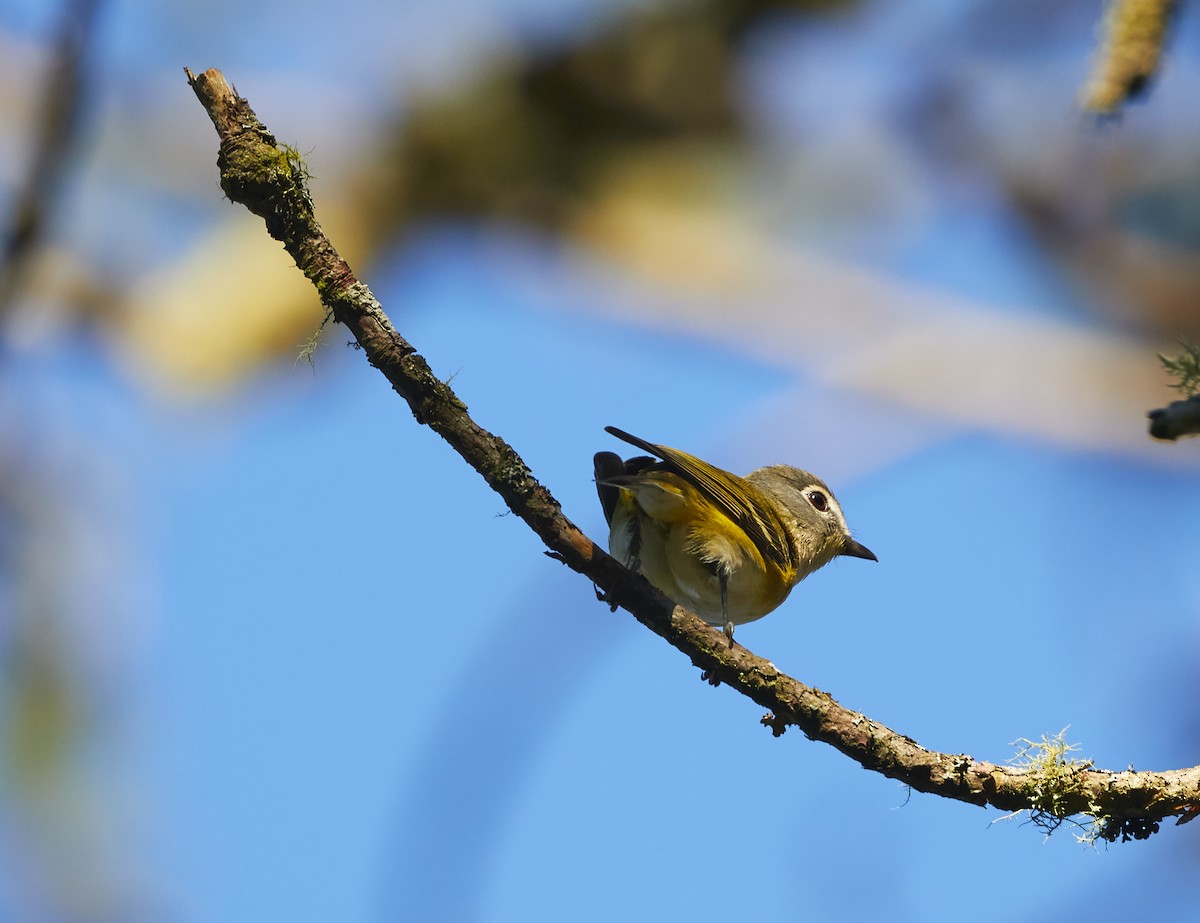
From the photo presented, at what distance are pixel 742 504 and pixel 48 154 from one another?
2.53m

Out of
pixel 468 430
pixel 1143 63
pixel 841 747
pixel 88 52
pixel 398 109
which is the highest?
pixel 398 109

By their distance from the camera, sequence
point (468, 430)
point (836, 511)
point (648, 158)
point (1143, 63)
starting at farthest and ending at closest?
point (648, 158)
point (836, 511)
point (468, 430)
point (1143, 63)

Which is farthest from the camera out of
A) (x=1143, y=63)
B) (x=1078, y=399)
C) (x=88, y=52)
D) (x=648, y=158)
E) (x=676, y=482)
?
(x=648, y=158)

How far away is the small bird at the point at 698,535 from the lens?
4.36 m

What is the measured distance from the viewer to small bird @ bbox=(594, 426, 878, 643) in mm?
4359

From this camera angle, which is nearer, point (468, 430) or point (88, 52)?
point (468, 430)

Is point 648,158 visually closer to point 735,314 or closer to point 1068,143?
point 735,314

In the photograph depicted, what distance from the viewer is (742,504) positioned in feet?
14.9

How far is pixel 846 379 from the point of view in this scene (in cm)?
648

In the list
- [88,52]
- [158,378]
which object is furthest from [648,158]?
[88,52]

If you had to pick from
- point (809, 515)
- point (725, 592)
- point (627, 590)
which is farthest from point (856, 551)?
point (627, 590)

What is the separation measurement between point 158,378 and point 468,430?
15.0ft

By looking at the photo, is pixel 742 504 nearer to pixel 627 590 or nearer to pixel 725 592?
pixel 725 592

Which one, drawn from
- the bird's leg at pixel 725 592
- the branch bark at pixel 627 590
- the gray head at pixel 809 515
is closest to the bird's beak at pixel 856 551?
the gray head at pixel 809 515
